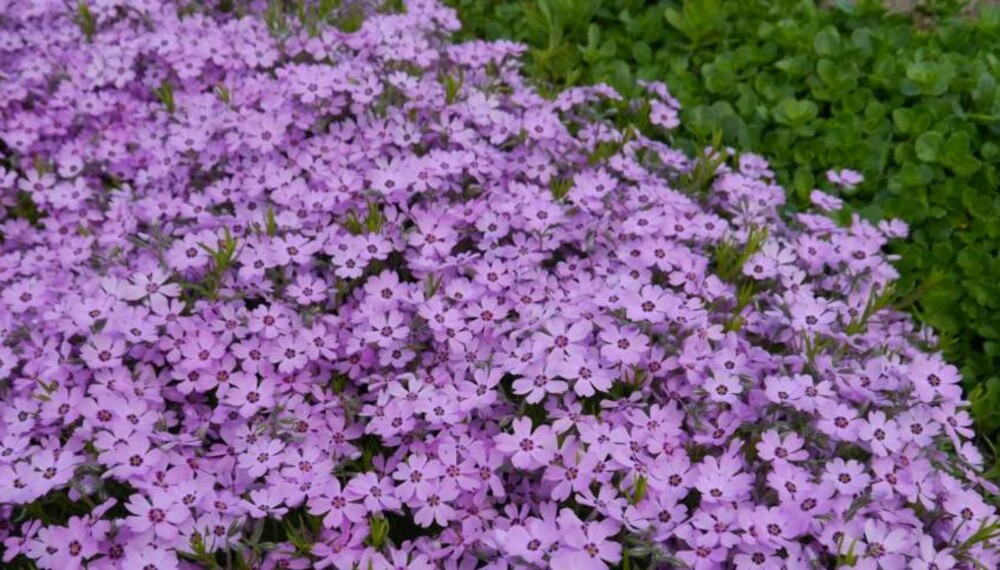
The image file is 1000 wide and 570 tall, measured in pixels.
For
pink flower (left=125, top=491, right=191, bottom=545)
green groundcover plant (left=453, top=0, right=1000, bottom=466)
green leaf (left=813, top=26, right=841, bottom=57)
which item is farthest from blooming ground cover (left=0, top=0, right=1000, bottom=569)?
green leaf (left=813, top=26, right=841, bottom=57)

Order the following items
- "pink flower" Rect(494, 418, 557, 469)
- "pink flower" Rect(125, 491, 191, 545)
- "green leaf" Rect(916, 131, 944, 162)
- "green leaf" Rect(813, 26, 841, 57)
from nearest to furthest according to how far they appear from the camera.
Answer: "pink flower" Rect(125, 491, 191, 545) → "pink flower" Rect(494, 418, 557, 469) → "green leaf" Rect(916, 131, 944, 162) → "green leaf" Rect(813, 26, 841, 57)

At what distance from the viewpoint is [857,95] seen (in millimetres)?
5445

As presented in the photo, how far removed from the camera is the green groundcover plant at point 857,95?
4.91 metres

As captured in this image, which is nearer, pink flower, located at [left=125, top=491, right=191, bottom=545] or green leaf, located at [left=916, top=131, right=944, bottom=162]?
pink flower, located at [left=125, top=491, right=191, bottom=545]

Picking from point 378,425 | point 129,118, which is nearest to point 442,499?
point 378,425

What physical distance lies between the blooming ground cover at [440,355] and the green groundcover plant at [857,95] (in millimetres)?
438

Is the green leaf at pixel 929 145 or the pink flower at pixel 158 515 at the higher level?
the green leaf at pixel 929 145

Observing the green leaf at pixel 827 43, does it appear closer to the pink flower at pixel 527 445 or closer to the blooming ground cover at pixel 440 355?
the blooming ground cover at pixel 440 355

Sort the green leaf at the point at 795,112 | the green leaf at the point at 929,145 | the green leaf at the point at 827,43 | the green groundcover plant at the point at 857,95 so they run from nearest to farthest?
1. the green groundcover plant at the point at 857,95
2. the green leaf at the point at 929,145
3. the green leaf at the point at 795,112
4. the green leaf at the point at 827,43

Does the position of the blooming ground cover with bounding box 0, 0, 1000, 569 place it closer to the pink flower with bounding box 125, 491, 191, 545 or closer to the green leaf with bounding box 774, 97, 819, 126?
the pink flower with bounding box 125, 491, 191, 545

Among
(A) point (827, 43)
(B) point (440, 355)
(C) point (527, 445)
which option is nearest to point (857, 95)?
(A) point (827, 43)

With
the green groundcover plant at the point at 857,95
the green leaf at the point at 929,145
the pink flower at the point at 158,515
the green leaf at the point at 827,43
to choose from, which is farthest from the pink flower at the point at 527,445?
the green leaf at the point at 827,43

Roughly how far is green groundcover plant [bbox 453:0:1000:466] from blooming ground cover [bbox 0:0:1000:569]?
44 centimetres

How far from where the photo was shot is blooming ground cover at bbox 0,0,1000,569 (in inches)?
124
